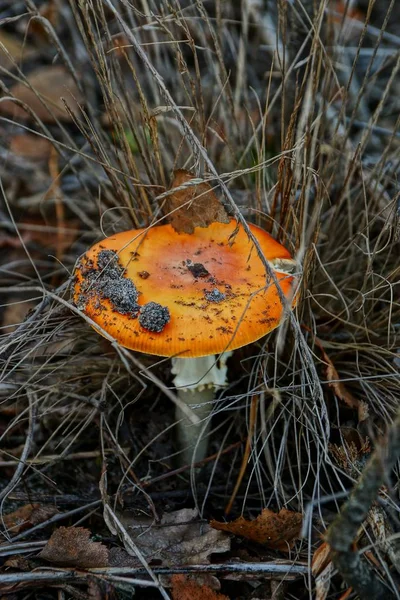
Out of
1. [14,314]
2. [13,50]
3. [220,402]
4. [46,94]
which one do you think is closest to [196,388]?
[220,402]

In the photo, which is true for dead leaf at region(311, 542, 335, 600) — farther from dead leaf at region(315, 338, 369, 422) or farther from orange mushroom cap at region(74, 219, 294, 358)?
orange mushroom cap at region(74, 219, 294, 358)

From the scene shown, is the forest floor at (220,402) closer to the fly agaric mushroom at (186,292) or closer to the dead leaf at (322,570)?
the dead leaf at (322,570)

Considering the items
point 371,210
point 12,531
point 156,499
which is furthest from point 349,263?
point 12,531

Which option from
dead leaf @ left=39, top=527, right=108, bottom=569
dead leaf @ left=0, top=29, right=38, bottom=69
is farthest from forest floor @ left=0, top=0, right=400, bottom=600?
dead leaf @ left=0, top=29, right=38, bottom=69

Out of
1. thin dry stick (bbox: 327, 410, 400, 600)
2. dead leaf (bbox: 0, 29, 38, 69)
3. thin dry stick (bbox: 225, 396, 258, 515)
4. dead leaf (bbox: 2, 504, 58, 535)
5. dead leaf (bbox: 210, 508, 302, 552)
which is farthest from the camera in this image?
dead leaf (bbox: 0, 29, 38, 69)

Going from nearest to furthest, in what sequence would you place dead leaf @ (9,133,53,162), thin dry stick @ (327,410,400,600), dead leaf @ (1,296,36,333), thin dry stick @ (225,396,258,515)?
1. thin dry stick @ (327,410,400,600)
2. thin dry stick @ (225,396,258,515)
3. dead leaf @ (1,296,36,333)
4. dead leaf @ (9,133,53,162)

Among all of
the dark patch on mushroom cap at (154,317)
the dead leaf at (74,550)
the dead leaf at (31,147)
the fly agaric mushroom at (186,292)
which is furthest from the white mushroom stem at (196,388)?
the dead leaf at (31,147)

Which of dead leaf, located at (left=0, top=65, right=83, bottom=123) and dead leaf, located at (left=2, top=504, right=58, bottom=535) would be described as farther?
dead leaf, located at (left=0, top=65, right=83, bottom=123)

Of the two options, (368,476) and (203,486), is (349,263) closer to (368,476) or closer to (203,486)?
(203,486)

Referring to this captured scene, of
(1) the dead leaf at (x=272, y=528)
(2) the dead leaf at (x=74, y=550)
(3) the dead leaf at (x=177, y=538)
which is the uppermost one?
(1) the dead leaf at (x=272, y=528)
